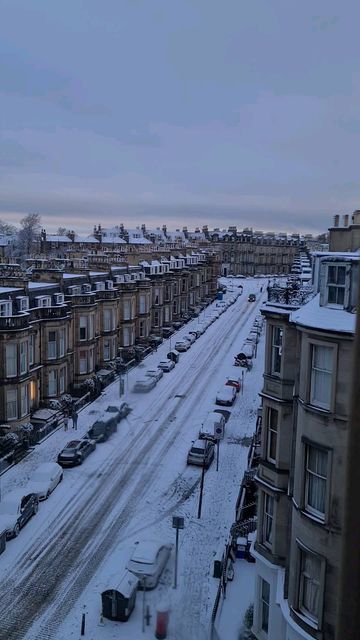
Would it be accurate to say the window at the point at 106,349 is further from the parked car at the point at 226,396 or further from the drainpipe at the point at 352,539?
the drainpipe at the point at 352,539

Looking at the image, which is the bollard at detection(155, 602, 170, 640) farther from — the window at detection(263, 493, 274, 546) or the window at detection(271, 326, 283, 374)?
the window at detection(271, 326, 283, 374)

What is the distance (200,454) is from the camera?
3256cm

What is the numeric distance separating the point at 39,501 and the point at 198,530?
25.9 feet

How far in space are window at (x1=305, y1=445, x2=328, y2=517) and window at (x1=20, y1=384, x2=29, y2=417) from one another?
2645cm

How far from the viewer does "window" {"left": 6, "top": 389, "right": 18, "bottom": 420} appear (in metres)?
36.3

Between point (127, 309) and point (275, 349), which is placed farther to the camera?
point (127, 309)

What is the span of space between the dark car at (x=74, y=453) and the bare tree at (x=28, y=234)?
11498cm

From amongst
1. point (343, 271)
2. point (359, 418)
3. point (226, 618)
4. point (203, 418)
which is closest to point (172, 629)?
point (226, 618)

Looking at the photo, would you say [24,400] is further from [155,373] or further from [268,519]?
[268,519]

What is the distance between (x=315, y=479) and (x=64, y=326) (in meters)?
32.4

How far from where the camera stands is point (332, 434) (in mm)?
13094

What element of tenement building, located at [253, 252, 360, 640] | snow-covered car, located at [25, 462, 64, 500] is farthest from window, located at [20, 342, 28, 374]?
tenement building, located at [253, 252, 360, 640]

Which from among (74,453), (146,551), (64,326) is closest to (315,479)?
(146,551)

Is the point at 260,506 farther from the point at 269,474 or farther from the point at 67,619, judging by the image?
the point at 67,619
